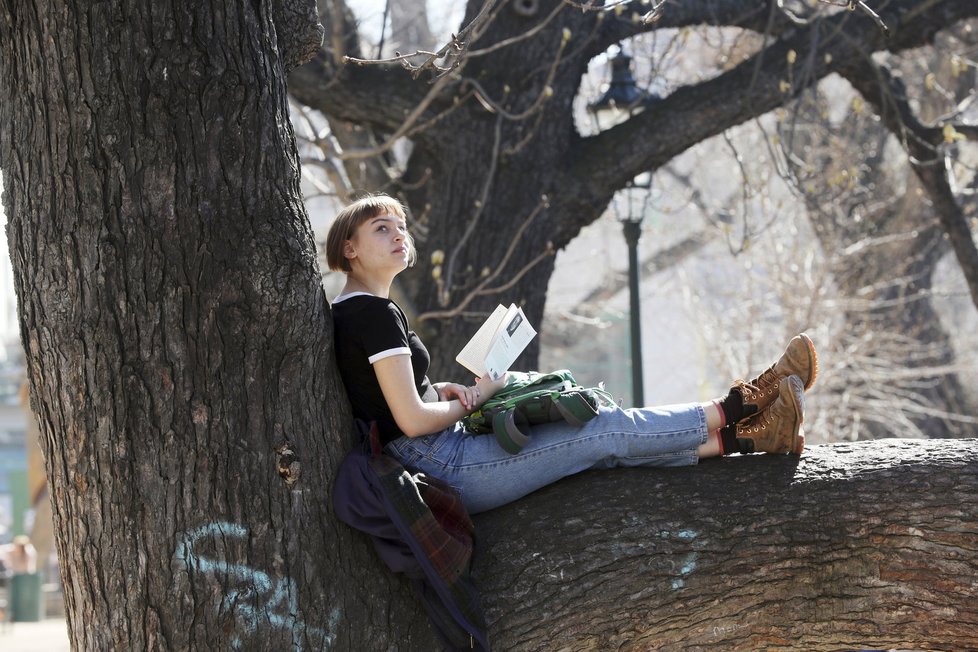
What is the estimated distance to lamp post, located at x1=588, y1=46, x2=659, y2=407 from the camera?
8.27 meters

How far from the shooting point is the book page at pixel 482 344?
399cm

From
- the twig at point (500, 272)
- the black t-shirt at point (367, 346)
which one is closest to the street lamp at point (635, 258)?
the twig at point (500, 272)

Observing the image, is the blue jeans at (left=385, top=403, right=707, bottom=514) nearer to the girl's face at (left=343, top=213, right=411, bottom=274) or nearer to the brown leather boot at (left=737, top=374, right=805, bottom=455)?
the brown leather boot at (left=737, top=374, right=805, bottom=455)

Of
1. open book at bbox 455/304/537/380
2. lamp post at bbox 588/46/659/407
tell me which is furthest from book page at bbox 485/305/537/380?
lamp post at bbox 588/46/659/407

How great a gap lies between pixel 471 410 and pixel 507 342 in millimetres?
283

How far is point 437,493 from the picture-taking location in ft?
11.5

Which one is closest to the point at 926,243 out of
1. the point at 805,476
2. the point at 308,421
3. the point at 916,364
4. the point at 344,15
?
the point at 916,364

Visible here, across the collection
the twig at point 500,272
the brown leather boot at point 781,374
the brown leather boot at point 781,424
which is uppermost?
the twig at point 500,272

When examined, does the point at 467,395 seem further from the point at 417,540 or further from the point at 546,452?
the point at 417,540

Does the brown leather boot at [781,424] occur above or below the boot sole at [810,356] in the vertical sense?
below

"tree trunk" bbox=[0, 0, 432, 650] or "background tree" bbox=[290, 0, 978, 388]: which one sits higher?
"background tree" bbox=[290, 0, 978, 388]

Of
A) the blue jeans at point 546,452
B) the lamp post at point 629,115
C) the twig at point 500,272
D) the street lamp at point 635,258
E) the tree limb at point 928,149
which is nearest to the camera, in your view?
the blue jeans at point 546,452

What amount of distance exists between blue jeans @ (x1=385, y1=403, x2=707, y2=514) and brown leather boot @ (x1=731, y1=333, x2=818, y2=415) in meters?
0.24

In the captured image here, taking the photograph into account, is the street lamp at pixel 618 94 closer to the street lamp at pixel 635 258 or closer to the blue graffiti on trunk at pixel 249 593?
the street lamp at pixel 635 258
